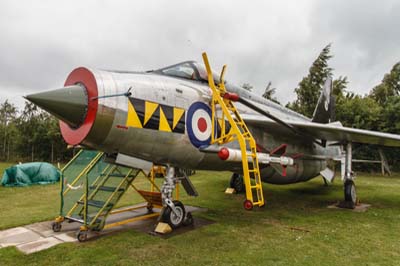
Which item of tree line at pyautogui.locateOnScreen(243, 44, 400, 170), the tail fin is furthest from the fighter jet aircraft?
tree line at pyautogui.locateOnScreen(243, 44, 400, 170)

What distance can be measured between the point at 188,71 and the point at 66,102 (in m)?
2.93

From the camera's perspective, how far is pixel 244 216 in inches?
319

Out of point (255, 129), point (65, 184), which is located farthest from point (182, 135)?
point (65, 184)

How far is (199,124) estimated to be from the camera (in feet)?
19.6

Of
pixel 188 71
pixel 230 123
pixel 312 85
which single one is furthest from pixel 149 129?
pixel 312 85

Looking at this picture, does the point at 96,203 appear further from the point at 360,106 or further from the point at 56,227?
the point at 360,106

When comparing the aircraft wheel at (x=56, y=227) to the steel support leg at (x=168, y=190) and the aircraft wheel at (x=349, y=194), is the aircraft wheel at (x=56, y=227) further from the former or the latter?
the aircraft wheel at (x=349, y=194)

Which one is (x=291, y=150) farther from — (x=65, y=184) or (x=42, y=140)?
(x=42, y=140)

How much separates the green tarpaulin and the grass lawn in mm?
5211

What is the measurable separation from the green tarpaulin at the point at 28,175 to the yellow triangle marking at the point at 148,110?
12.4 m

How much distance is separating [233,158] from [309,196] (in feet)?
26.5

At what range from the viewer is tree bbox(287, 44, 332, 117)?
101ft

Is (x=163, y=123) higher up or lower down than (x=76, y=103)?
lower down

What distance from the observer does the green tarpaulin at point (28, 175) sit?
14.4 m
